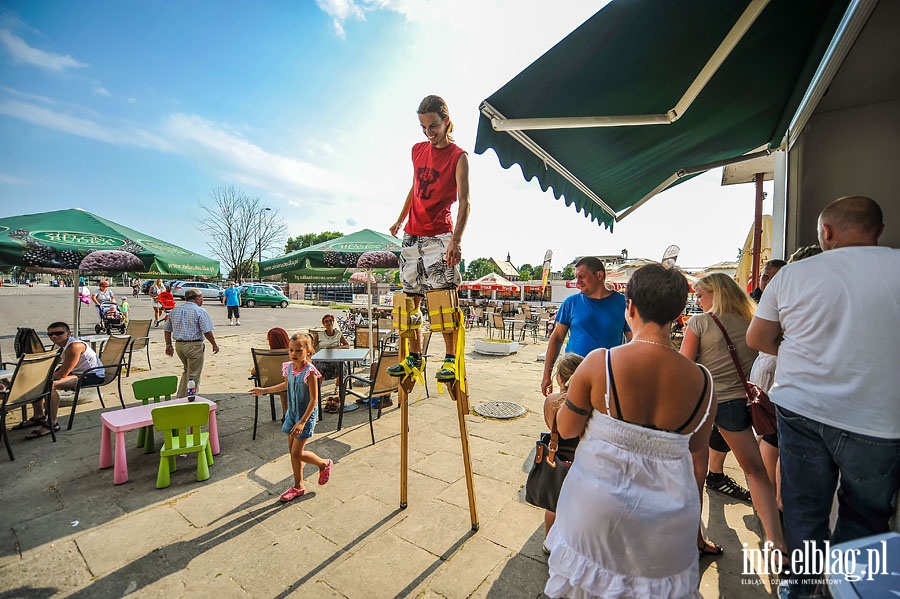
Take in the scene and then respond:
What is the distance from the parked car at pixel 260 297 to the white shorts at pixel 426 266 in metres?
28.5

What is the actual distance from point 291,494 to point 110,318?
1376 cm

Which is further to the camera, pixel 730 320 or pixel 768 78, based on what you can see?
pixel 768 78

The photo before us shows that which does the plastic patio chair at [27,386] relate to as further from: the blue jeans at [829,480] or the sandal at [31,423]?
the blue jeans at [829,480]

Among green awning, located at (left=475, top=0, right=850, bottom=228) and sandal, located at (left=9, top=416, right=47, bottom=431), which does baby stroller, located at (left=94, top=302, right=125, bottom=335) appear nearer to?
sandal, located at (left=9, top=416, right=47, bottom=431)

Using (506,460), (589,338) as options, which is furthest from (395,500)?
(589,338)

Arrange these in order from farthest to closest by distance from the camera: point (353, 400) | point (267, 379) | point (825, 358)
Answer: point (353, 400), point (267, 379), point (825, 358)

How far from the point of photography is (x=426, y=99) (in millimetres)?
2633

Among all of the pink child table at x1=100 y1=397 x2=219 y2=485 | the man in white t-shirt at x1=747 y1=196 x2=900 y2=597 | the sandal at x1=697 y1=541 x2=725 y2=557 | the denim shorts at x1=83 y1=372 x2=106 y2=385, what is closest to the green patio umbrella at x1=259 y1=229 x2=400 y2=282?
the denim shorts at x1=83 y1=372 x2=106 y2=385

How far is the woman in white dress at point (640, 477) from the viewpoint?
135 cm

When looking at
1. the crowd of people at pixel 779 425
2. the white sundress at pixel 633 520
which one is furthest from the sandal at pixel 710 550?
the white sundress at pixel 633 520

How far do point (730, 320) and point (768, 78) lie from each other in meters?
1.93

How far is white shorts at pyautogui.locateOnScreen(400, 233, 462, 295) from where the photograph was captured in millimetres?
2705

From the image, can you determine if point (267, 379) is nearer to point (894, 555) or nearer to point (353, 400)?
point (353, 400)

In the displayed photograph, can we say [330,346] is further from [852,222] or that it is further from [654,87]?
[852,222]
